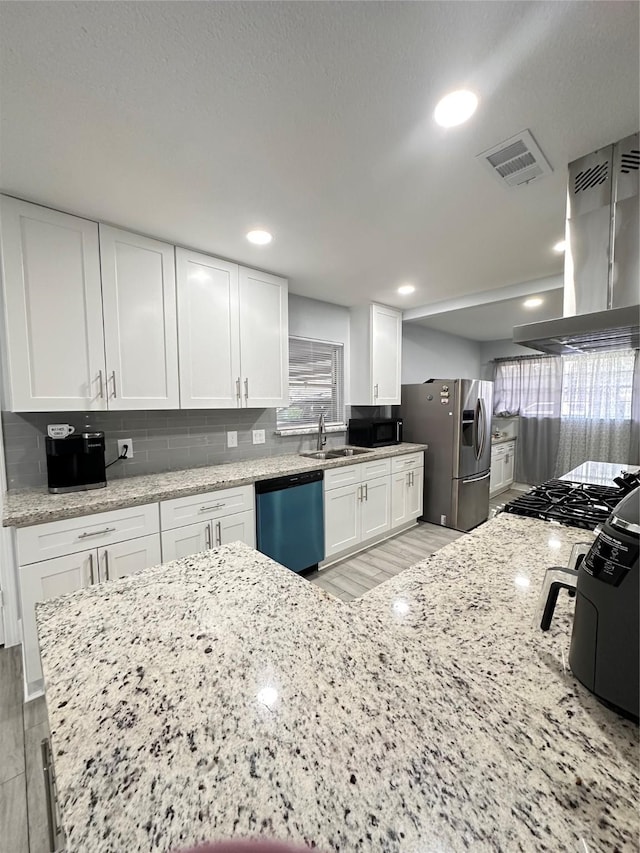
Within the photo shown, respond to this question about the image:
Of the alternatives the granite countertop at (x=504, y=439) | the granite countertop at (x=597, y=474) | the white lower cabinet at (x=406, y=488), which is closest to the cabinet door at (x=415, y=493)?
the white lower cabinet at (x=406, y=488)

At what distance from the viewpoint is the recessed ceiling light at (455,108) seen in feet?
3.87

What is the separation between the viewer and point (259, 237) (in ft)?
7.18

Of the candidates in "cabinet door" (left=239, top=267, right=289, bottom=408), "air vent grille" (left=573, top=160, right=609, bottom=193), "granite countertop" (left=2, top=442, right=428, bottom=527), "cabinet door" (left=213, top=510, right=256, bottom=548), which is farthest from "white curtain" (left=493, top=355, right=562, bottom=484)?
"cabinet door" (left=213, top=510, right=256, bottom=548)

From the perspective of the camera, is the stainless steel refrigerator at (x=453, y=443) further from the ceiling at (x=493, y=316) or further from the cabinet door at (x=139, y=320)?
the cabinet door at (x=139, y=320)

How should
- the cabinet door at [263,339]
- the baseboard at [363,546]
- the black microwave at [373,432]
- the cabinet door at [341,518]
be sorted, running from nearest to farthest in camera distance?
the cabinet door at [263,339], the cabinet door at [341,518], the baseboard at [363,546], the black microwave at [373,432]

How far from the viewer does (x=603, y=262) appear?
1.44 meters

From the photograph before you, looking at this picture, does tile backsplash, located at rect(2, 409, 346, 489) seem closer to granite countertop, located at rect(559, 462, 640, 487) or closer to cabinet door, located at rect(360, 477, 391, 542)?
cabinet door, located at rect(360, 477, 391, 542)

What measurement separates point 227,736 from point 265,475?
75.3 inches

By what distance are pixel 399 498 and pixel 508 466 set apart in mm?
2750

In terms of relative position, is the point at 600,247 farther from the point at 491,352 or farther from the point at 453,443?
the point at 491,352

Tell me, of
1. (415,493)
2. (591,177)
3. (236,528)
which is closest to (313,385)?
(415,493)

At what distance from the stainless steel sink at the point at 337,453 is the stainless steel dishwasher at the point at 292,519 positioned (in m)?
0.56

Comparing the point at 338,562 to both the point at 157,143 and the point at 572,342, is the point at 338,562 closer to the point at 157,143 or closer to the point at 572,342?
the point at 572,342

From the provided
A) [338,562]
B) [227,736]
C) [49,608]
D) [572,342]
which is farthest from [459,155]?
[338,562]
